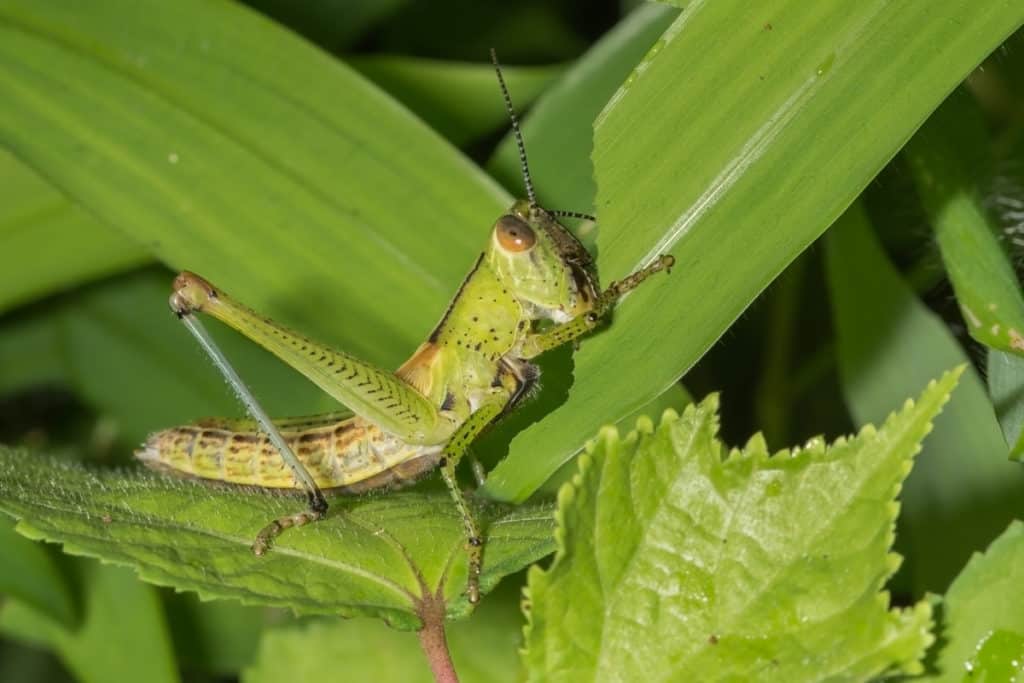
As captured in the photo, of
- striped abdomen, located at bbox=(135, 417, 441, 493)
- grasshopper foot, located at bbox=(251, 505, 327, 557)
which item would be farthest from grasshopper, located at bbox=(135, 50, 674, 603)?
grasshopper foot, located at bbox=(251, 505, 327, 557)

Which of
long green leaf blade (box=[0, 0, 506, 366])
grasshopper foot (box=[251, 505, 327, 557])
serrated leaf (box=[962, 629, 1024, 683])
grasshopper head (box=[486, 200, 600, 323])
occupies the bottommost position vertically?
serrated leaf (box=[962, 629, 1024, 683])

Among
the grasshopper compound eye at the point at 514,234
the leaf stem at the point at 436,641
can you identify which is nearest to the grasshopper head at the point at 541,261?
the grasshopper compound eye at the point at 514,234

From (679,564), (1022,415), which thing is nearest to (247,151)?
(679,564)

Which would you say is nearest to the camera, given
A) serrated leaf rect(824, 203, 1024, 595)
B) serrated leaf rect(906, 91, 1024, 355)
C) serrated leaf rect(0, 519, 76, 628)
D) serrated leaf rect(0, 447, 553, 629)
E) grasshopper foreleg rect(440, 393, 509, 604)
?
serrated leaf rect(0, 447, 553, 629)

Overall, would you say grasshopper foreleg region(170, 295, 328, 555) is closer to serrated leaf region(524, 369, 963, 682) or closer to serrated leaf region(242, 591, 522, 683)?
serrated leaf region(242, 591, 522, 683)

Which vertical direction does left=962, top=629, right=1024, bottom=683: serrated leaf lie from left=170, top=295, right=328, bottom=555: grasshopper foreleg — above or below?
below

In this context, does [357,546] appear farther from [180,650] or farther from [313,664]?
[180,650]

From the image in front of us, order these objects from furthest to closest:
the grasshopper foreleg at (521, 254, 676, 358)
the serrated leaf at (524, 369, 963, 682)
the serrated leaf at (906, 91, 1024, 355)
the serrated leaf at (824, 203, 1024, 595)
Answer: the serrated leaf at (824, 203, 1024, 595), the serrated leaf at (906, 91, 1024, 355), the grasshopper foreleg at (521, 254, 676, 358), the serrated leaf at (524, 369, 963, 682)

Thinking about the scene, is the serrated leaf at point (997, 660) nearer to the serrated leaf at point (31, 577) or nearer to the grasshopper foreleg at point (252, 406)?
the grasshopper foreleg at point (252, 406)
